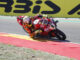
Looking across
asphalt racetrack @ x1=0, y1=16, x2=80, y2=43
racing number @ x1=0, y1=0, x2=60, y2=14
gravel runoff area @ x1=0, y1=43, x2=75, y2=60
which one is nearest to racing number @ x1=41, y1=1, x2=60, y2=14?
racing number @ x1=0, y1=0, x2=60, y2=14

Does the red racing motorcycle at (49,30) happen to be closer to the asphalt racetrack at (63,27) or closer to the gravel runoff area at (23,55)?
the asphalt racetrack at (63,27)

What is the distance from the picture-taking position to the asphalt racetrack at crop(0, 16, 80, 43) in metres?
11.1

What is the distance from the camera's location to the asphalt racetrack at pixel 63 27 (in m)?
11.1

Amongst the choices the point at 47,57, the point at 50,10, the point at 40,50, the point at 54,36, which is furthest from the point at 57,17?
the point at 47,57

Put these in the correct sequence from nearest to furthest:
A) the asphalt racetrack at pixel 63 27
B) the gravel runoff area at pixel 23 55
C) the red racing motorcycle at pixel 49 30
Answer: the gravel runoff area at pixel 23 55, the red racing motorcycle at pixel 49 30, the asphalt racetrack at pixel 63 27

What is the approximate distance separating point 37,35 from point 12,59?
10.8ft

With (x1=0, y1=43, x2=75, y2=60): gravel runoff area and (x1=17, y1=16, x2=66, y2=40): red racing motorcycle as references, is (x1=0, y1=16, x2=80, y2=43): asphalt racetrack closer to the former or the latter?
(x1=17, y1=16, x2=66, y2=40): red racing motorcycle

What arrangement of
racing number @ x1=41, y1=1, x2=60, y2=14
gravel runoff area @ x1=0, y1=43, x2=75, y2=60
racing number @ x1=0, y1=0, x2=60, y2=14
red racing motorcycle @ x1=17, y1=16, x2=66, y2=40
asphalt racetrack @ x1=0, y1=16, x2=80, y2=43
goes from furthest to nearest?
racing number @ x1=0, y1=0, x2=60, y2=14, racing number @ x1=41, y1=1, x2=60, y2=14, asphalt racetrack @ x1=0, y1=16, x2=80, y2=43, red racing motorcycle @ x1=17, y1=16, x2=66, y2=40, gravel runoff area @ x1=0, y1=43, x2=75, y2=60

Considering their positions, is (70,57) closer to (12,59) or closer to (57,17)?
(12,59)

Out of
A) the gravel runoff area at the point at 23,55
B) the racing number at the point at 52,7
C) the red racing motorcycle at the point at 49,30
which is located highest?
the racing number at the point at 52,7

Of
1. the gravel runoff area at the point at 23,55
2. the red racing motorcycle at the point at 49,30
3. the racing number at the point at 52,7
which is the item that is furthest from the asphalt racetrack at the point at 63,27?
the gravel runoff area at the point at 23,55

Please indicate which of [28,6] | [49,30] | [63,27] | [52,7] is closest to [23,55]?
[49,30]

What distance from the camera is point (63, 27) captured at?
12.8 m

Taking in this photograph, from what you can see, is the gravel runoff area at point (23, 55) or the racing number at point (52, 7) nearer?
the gravel runoff area at point (23, 55)
